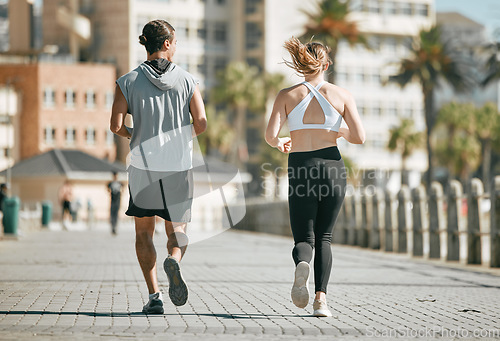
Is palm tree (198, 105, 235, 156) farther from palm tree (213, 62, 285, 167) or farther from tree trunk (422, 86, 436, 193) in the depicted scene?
tree trunk (422, 86, 436, 193)

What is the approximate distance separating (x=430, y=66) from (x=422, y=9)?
45.9 meters

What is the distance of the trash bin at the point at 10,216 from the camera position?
26500 millimetres

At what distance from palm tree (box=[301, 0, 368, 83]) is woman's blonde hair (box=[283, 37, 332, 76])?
56.3 metres

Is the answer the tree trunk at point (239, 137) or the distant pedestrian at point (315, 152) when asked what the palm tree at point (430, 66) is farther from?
the distant pedestrian at point (315, 152)

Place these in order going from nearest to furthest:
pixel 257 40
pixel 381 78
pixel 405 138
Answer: pixel 405 138 → pixel 257 40 → pixel 381 78

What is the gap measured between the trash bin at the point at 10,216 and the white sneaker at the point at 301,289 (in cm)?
2043

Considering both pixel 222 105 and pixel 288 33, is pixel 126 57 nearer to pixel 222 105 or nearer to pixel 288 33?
pixel 222 105

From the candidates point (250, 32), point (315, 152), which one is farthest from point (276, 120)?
point (250, 32)

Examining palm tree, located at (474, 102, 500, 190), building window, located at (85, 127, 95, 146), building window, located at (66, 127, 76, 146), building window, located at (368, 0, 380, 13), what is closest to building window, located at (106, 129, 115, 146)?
building window, located at (85, 127, 95, 146)

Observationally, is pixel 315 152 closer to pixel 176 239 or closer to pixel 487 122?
pixel 176 239

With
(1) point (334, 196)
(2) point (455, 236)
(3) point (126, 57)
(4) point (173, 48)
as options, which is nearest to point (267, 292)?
(1) point (334, 196)

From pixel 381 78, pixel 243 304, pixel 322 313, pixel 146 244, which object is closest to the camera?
pixel 322 313

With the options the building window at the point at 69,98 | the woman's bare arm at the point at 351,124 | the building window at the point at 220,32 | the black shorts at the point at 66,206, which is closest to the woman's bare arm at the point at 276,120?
the woman's bare arm at the point at 351,124

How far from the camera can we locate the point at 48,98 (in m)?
84.1
